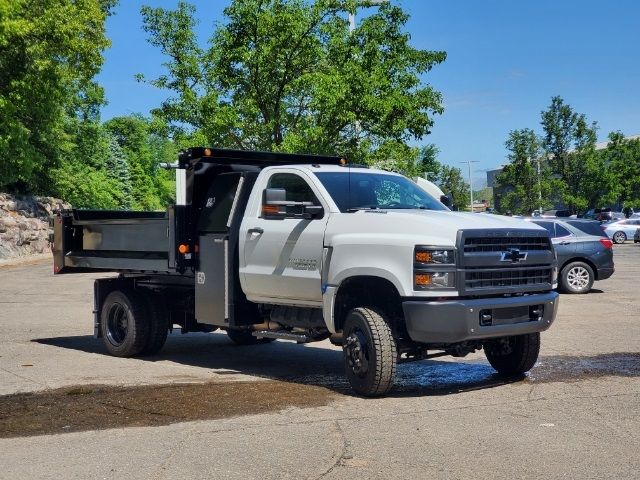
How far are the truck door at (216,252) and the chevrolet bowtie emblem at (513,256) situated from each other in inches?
120

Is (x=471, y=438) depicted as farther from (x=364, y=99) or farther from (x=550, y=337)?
(x=364, y=99)

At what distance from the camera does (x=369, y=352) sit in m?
7.94

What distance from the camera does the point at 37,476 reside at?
18.2 ft

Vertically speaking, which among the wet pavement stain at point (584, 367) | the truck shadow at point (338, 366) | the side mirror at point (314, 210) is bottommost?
the truck shadow at point (338, 366)

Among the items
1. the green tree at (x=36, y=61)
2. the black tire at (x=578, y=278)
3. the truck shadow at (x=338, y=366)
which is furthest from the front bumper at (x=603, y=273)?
the green tree at (x=36, y=61)

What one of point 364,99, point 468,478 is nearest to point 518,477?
point 468,478

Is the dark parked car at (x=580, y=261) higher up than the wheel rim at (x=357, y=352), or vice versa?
the dark parked car at (x=580, y=261)

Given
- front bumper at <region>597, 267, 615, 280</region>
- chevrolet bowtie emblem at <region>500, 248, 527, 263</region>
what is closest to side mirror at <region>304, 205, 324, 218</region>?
chevrolet bowtie emblem at <region>500, 248, 527, 263</region>

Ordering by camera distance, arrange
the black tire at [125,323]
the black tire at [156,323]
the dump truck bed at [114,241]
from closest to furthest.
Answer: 1. the dump truck bed at [114,241]
2. the black tire at [125,323]
3. the black tire at [156,323]

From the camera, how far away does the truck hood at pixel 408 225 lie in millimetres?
7781

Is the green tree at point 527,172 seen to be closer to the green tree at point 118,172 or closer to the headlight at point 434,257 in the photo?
the green tree at point 118,172

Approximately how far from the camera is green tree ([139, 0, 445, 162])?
86.3ft

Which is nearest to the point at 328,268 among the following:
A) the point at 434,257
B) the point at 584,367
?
the point at 434,257

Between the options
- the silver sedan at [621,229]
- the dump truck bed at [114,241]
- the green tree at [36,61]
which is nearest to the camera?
the dump truck bed at [114,241]
